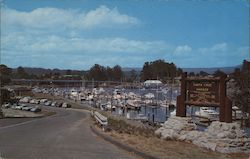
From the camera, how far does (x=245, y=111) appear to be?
182 ft

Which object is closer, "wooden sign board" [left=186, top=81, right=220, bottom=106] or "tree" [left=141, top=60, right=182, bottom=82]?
"wooden sign board" [left=186, top=81, right=220, bottom=106]

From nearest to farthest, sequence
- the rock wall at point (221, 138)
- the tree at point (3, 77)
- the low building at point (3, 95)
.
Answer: the rock wall at point (221, 138)
the low building at point (3, 95)
the tree at point (3, 77)

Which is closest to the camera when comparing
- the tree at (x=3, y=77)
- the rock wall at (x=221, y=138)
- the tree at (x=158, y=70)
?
the rock wall at (x=221, y=138)

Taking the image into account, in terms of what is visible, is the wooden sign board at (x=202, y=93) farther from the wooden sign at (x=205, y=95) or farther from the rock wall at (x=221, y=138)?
the rock wall at (x=221, y=138)

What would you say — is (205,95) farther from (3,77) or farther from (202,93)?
(3,77)

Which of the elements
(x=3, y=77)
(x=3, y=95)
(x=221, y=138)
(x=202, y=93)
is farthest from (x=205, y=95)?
(x=3, y=77)

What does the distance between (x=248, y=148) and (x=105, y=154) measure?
5.60 m

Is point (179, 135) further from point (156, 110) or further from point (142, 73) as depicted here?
point (142, 73)

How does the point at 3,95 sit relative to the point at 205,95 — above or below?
below

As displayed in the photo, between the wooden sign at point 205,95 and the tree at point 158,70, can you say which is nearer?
the wooden sign at point 205,95

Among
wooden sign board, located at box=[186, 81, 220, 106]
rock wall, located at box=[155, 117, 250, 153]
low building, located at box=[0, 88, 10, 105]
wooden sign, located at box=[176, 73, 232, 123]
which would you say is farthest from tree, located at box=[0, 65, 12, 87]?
rock wall, located at box=[155, 117, 250, 153]

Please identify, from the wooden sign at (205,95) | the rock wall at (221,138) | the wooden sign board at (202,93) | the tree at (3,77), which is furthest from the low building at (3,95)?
the rock wall at (221,138)

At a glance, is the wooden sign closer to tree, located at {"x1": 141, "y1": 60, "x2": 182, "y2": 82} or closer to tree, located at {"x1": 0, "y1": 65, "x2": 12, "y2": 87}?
tree, located at {"x1": 0, "y1": 65, "x2": 12, "y2": 87}

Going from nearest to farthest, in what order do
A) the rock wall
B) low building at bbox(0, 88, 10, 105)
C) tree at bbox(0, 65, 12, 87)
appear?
1. the rock wall
2. low building at bbox(0, 88, 10, 105)
3. tree at bbox(0, 65, 12, 87)
